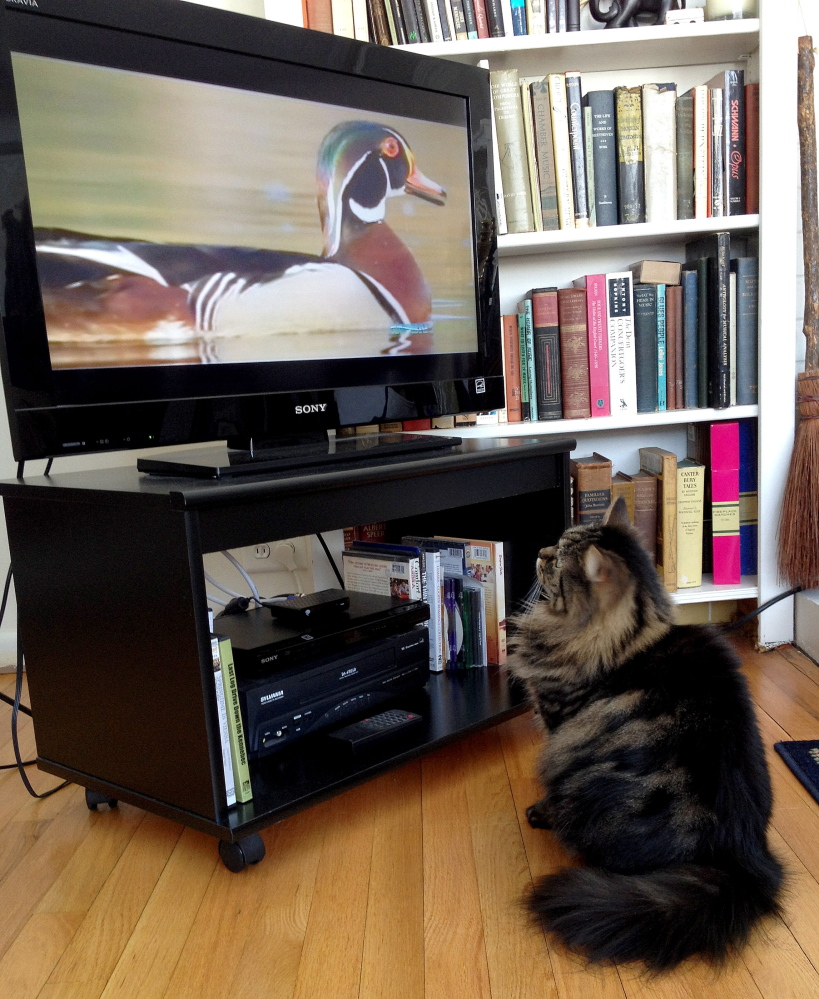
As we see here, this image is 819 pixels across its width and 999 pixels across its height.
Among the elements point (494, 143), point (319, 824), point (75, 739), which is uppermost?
point (494, 143)

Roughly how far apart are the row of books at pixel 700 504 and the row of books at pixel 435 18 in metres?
0.99

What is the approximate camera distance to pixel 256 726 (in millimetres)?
1368

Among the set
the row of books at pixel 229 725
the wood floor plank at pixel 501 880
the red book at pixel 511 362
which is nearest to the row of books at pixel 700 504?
the red book at pixel 511 362

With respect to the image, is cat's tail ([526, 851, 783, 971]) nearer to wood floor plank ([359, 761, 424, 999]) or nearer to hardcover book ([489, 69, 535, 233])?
wood floor plank ([359, 761, 424, 999])

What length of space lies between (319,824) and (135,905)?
12.3 inches

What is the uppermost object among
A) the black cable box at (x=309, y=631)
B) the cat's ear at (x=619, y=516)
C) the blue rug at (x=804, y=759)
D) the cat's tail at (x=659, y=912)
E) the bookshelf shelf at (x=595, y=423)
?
the bookshelf shelf at (x=595, y=423)

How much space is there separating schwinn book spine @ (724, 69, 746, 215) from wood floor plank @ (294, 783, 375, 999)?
61.4 inches

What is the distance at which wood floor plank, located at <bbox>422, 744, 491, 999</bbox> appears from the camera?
3.35ft

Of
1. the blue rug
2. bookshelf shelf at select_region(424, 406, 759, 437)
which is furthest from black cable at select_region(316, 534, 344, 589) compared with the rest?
the blue rug

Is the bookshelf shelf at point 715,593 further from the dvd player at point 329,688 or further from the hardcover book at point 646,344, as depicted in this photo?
the dvd player at point 329,688

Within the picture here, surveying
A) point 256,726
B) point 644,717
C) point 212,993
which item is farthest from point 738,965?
point 256,726

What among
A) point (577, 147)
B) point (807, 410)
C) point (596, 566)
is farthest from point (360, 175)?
point (807, 410)

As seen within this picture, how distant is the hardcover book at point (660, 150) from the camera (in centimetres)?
198

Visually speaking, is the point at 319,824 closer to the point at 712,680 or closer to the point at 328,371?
the point at 712,680
